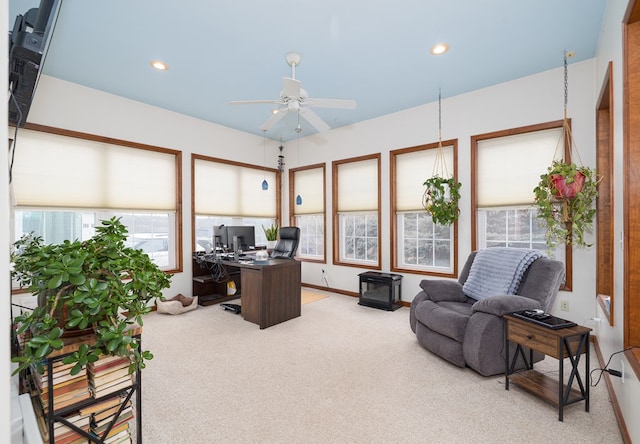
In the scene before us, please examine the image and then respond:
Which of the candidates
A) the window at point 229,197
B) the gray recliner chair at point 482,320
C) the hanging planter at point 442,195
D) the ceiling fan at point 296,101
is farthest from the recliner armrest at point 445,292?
the window at point 229,197

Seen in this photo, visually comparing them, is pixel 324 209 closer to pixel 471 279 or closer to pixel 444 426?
pixel 471 279

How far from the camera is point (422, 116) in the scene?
4.54 meters

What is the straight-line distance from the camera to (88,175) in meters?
4.01

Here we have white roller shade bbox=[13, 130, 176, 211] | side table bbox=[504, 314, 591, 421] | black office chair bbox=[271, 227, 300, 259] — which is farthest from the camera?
black office chair bbox=[271, 227, 300, 259]

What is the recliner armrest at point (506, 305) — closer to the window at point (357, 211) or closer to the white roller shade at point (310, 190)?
the window at point (357, 211)

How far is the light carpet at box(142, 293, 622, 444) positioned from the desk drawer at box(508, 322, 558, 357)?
42 centimetres

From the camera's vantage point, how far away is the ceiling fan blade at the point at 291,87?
107 inches

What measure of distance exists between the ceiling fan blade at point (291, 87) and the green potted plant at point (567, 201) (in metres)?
2.67

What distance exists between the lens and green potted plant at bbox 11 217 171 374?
1069mm

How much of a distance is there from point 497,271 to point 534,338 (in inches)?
37.0

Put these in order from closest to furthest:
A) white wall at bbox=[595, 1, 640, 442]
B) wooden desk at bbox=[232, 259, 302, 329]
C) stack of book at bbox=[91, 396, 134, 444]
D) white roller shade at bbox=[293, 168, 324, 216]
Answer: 1. stack of book at bbox=[91, 396, 134, 444]
2. white wall at bbox=[595, 1, 640, 442]
3. wooden desk at bbox=[232, 259, 302, 329]
4. white roller shade at bbox=[293, 168, 324, 216]

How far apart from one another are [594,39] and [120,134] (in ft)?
18.1

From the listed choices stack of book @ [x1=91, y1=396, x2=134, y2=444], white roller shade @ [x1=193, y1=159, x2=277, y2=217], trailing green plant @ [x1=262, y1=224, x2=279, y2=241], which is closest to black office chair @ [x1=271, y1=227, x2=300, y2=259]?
trailing green plant @ [x1=262, y1=224, x2=279, y2=241]

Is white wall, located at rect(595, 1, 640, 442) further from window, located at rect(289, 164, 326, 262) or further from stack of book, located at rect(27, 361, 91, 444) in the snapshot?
window, located at rect(289, 164, 326, 262)
